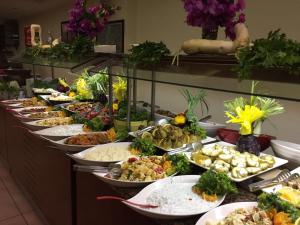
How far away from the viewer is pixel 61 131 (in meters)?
1.89

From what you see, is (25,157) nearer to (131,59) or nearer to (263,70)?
(131,59)

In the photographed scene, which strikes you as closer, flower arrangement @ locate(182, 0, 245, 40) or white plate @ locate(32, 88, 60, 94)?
flower arrangement @ locate(182, 0, 245, 40)

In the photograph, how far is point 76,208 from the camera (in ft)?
5.56

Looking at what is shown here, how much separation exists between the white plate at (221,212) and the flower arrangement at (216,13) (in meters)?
0.60

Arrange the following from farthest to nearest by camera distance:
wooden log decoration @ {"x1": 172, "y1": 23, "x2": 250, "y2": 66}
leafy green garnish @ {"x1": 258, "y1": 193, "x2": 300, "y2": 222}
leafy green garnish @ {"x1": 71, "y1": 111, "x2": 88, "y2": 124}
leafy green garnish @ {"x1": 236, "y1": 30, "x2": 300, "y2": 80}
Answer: leafy green garnish @ {"x1": 71, "y1": 111, "x2": 88, "y2": 124} < wooden log decoration @ {"x1": 172, "y1": 23, "x2": 250, "y2": 66} < leafy green garnish @ {"x1": 258, "y1": 193, "x2": 300, "y2": 222} < leafy green garnish @ {"x1": 236, "y1": 30, "x2": 300, "y2": 80}

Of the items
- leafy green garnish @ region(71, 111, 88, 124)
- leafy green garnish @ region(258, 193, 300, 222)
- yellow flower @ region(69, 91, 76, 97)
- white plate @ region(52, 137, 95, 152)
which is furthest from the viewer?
yellow flower @ region(69, 91, 76, 97)

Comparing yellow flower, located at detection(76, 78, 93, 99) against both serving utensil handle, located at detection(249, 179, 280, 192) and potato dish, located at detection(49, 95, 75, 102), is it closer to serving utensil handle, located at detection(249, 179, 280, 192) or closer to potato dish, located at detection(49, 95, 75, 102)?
potato dish, located at detection(49, 95, 75, 102)

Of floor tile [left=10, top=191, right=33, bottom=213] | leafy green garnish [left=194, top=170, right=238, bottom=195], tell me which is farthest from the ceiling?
leafy green garnish [left=194, top=170, right=238, bottom=195]

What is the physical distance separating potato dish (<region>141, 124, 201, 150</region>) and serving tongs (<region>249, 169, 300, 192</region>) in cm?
49

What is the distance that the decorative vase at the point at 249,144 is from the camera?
1357 millimetres

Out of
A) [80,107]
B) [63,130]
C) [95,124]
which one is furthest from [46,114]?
[95,124]

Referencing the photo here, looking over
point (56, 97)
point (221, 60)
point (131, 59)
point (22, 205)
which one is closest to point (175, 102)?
point (56, 97)

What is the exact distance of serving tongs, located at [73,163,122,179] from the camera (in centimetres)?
124

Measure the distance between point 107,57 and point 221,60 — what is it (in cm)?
95
